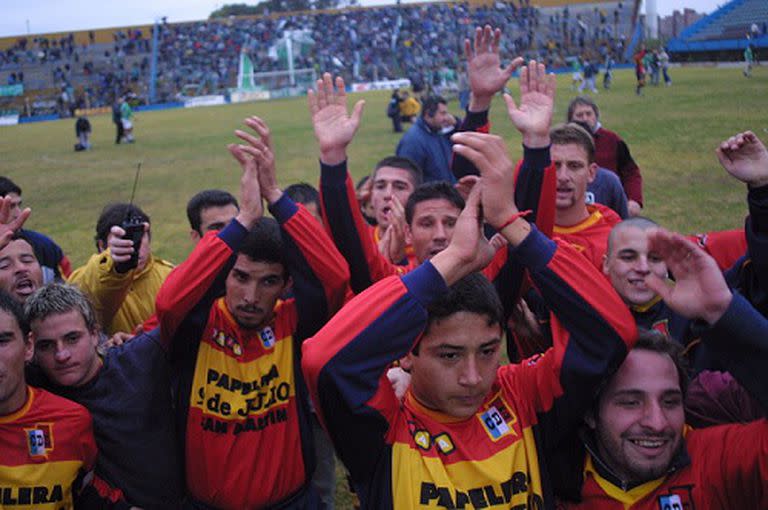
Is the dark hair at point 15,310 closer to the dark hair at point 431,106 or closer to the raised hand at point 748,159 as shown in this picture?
the raised hand at point 748,159

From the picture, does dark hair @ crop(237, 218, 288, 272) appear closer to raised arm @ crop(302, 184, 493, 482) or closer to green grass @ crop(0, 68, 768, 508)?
raised arm @ crop(302, 184, 493, 482)

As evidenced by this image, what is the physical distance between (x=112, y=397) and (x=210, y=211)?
6.41 ft

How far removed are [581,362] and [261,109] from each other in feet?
129

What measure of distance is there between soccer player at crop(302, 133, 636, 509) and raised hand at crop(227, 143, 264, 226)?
0.95m

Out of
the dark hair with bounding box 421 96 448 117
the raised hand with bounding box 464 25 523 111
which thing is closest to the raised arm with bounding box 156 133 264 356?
the raised hand with bounding box 464 25 523 111

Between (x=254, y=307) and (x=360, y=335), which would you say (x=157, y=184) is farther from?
(x=360, y=335)

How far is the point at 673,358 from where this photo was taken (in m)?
2.48

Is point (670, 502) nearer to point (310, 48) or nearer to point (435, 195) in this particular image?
point (435, 195)

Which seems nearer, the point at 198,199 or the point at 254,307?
the point at 254,307

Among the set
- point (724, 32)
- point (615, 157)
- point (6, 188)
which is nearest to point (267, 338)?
point (6, 188)

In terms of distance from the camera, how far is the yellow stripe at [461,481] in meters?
2.27

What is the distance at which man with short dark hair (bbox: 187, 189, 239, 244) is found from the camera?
15.6 feet

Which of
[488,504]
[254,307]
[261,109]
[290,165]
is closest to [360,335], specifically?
[488,504]

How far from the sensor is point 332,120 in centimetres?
323
